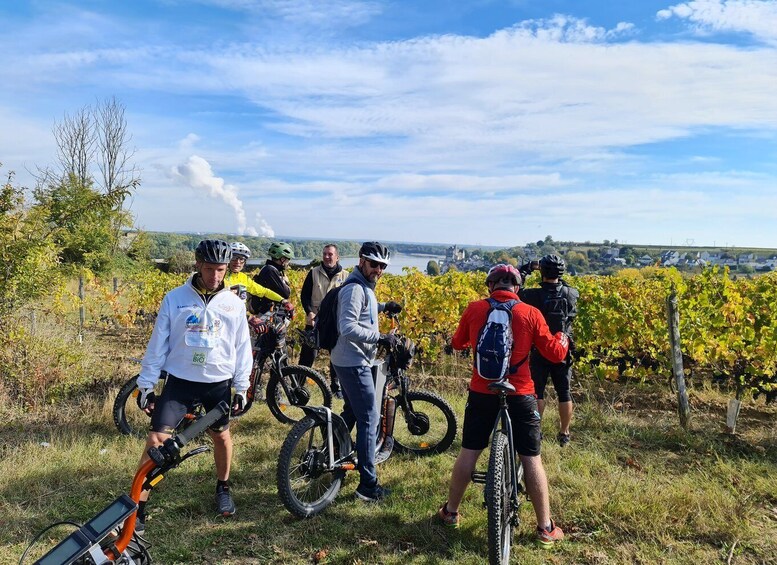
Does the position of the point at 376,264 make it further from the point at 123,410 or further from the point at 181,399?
the point at 123,410

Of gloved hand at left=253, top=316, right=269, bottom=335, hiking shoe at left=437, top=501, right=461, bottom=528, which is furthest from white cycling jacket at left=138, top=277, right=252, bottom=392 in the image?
gloved hand at left=253, top=316, right=269, bottom=335

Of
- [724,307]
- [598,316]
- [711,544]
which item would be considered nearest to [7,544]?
[711,544]

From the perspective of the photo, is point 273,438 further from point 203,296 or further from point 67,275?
point 67,275

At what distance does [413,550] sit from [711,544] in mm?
2100

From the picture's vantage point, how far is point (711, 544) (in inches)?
139

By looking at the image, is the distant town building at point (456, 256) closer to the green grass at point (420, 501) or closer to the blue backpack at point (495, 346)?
the green grass at point (420, 501)

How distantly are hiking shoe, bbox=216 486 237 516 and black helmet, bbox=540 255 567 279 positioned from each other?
3.40 m

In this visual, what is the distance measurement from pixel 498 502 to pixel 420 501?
1.22 meters

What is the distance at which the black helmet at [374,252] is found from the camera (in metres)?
3.84

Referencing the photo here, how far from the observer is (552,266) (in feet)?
15.8

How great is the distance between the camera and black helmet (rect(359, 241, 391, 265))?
3.84 m

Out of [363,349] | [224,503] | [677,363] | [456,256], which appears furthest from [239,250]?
[456,256]

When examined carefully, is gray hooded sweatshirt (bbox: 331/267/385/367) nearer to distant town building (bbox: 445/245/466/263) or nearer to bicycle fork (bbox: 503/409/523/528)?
bicycle fork (bbox: 503/409/523/528)

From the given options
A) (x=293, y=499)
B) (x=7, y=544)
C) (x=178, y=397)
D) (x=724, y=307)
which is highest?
(x=724, y=307)
